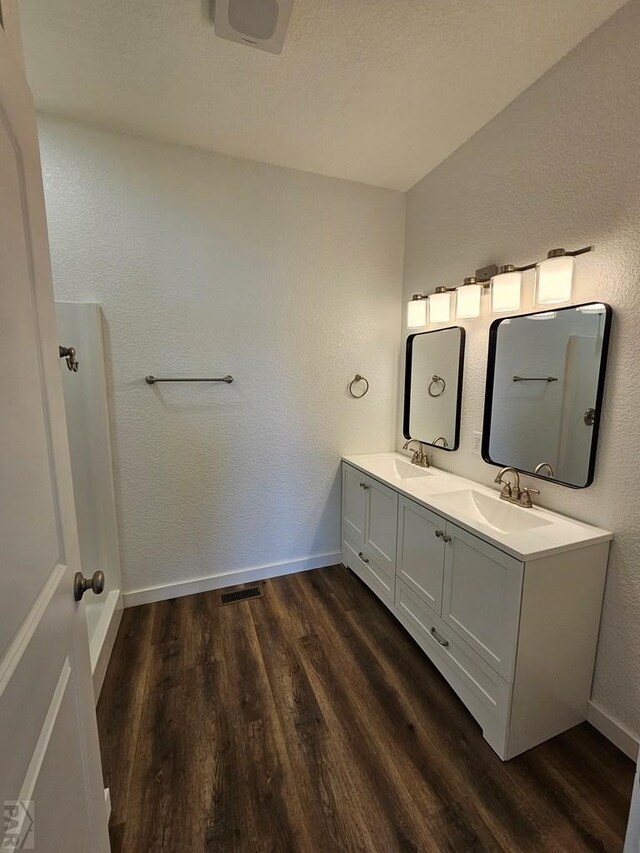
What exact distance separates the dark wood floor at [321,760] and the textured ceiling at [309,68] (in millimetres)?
2611

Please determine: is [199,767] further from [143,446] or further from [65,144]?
[65,144]

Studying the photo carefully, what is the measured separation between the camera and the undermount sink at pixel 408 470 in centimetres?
230

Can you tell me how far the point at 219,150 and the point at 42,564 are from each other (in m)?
2.24

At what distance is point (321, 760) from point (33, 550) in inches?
51.6

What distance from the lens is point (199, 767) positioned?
1.30m

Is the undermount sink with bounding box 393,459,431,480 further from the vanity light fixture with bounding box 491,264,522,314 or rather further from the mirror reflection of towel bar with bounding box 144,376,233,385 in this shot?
the mirror reflection of towel bar with bounding box 144,376,233,385

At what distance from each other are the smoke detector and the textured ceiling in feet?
0.22

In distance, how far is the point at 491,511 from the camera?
5.82ft

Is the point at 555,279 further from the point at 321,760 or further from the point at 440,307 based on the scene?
the point at 321,760

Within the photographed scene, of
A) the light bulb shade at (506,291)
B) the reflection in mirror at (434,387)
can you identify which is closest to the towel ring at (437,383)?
the reflection in mirror at (434,387)

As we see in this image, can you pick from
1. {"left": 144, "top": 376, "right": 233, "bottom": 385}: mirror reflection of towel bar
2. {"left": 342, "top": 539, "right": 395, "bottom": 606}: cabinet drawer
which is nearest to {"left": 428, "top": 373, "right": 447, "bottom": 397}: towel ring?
{"left": 342, "top": 539, "right": 395, "bottom": 606}: cabinet drawer

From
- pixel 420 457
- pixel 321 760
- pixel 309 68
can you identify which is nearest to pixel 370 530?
pixel 420 457

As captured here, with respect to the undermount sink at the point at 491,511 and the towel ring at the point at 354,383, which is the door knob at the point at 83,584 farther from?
the towel ring at the point at 354,383

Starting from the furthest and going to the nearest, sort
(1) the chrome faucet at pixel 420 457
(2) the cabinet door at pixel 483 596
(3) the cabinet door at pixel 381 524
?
(1) the chrome faucet at pixel 420 457 < (3) the cabinet door at pixel 381 524 < (2) the cabinet door at pixel 483 596
